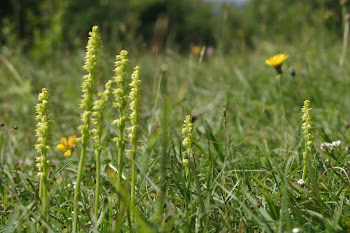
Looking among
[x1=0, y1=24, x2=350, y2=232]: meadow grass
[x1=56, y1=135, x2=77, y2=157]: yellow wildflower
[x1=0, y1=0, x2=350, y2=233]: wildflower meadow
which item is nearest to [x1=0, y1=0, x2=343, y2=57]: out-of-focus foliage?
[x1=0, y1=0, x2=350, y2=233]: wildflower meadow

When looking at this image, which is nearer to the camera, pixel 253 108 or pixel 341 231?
pixel 341 231

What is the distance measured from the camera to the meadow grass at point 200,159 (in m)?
1.29

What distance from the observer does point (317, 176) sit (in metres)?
1.67

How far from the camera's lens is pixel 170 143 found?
6.93ft

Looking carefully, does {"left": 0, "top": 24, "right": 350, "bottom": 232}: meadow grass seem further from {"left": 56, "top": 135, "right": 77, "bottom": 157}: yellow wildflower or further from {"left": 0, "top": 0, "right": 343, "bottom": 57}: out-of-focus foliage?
{"left": 0, "top": 0, "right": 343, "bottom": 57}: out-of-focus foliage

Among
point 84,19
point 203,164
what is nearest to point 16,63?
point 203,164

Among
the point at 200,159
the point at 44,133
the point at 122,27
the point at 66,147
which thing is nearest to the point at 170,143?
the point at 200,159

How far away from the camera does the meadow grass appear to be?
1.29 metres

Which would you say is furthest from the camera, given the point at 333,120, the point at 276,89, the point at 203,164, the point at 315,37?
the point at 315,37

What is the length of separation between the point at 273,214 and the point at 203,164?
78 cm

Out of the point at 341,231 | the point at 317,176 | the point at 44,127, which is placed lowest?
the point at 341,231

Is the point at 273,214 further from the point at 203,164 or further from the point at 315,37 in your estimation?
the point at 315,37

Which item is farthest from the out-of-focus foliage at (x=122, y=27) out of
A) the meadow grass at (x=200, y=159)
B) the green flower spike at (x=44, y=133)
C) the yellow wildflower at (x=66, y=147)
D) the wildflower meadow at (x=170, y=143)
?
the green flower spike at (x=44, y=133)

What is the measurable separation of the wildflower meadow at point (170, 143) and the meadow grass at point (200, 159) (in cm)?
1
